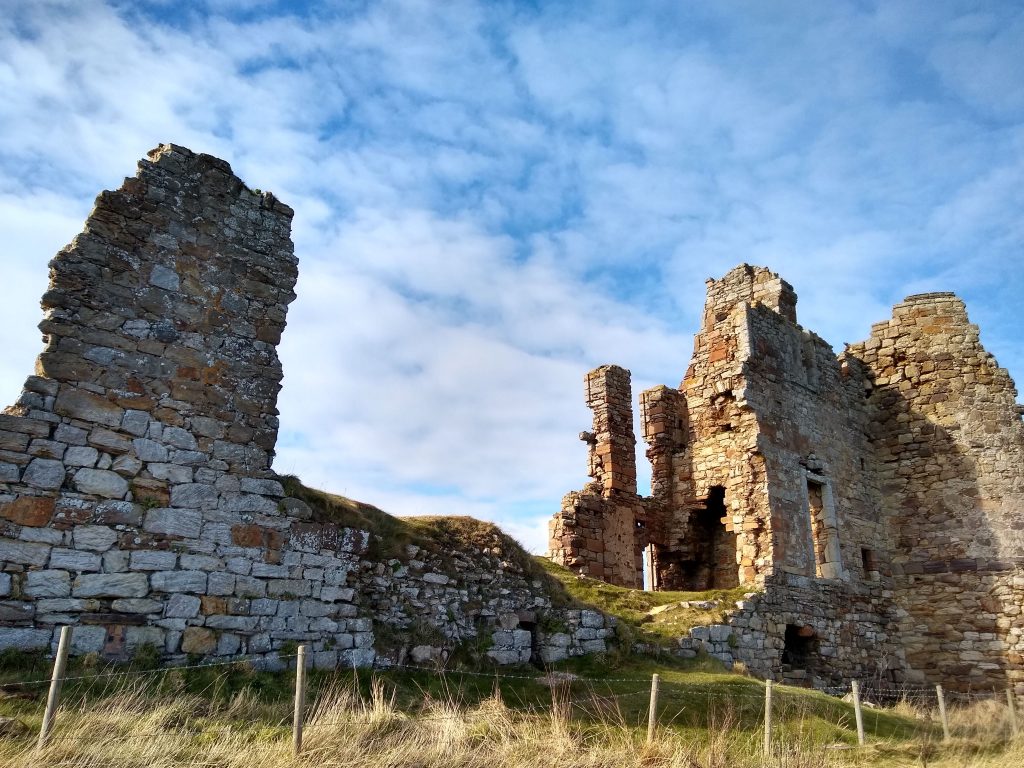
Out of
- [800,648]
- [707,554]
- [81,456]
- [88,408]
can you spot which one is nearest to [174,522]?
[81,456]

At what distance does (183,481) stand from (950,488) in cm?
1618

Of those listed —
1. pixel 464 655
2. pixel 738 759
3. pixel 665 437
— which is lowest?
pixel 738 759

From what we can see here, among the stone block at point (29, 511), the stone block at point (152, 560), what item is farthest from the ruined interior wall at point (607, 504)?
the stone block at point (29, 511)

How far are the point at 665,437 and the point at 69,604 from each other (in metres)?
13.0

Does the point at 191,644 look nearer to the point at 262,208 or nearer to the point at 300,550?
the point at 300,550

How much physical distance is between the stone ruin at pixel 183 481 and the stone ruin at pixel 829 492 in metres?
6.63

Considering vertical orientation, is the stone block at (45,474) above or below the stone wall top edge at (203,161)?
below

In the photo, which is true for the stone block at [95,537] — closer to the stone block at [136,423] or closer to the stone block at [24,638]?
the stone block at [24,638]

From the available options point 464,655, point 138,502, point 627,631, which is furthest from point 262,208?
point 627,631

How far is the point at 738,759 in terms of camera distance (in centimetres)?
753

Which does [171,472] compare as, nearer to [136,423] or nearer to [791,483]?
[136,423]

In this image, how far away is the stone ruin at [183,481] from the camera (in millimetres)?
7375

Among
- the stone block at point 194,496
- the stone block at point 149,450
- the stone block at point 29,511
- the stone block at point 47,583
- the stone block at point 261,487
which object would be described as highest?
the stone block at point 149,450

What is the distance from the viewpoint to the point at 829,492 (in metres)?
16.6
